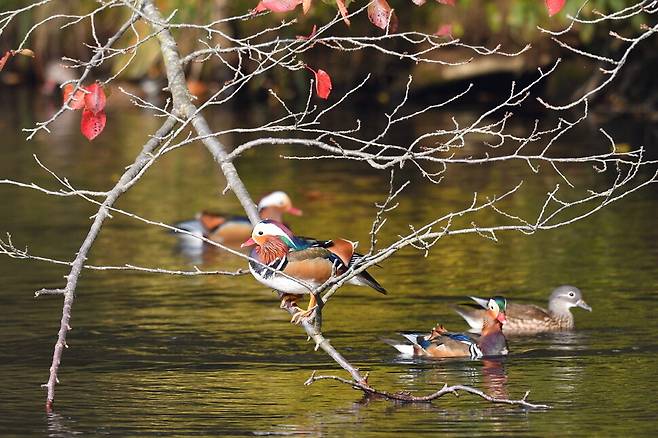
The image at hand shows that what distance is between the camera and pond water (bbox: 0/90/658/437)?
839 centimetres

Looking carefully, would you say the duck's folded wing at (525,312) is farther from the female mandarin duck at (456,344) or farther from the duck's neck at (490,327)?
the female mandarin duck at (456,344)

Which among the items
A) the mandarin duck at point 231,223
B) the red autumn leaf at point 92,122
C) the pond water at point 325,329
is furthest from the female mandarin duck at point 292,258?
the mandarin duck at point 231,223

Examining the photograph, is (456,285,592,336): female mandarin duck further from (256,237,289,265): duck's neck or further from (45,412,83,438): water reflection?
(45,412,83,438): water reflection

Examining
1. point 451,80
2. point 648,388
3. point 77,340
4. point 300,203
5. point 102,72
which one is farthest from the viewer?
point 102,72

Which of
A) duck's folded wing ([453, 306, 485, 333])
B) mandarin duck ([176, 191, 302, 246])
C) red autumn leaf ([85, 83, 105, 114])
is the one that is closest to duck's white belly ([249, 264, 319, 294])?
red autumn leaf ([85, 83, 105, 114])

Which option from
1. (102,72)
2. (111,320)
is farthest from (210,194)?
(102,72)

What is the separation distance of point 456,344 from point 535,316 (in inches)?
49.5

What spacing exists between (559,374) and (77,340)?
3221 millimetres

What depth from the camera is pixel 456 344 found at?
34.0 ft

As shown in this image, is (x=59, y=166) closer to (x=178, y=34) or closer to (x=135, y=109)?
(x=178, y=34)

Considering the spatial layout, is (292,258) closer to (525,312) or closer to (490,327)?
(490,327)

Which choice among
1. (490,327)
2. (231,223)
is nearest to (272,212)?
(231,223)

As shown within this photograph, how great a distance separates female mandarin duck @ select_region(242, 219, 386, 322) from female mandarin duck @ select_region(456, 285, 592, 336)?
2326mm

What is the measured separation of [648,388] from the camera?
9023mm
